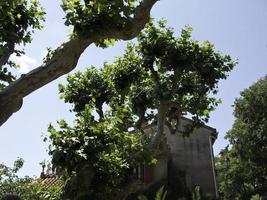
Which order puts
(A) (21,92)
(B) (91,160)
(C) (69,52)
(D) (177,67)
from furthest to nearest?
(D) (177,67), (B) (91,160), (C) (69,52), (A) (21,92)

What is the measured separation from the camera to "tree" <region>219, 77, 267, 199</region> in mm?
35312

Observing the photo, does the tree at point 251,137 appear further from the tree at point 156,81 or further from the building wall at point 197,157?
the tree at point 156,81

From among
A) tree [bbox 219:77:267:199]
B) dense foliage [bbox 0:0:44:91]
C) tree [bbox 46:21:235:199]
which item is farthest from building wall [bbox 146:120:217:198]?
dense foliage [bbox 0:0:44:91]

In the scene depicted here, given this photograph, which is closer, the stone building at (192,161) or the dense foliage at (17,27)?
the dense foliage at (17,27)

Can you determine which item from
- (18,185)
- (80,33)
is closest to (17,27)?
(80,33)

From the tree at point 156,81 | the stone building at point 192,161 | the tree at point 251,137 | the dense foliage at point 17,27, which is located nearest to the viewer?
the dense foliage at point 17,27

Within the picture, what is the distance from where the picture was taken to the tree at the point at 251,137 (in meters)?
35.3

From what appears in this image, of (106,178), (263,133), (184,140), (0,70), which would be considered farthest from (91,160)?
(263,133)

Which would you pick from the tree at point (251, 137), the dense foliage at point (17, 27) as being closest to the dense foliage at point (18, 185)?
the dense foliage at point (17, 27)

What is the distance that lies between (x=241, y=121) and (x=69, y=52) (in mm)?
31087

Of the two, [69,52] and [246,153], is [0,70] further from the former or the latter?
[246,153]

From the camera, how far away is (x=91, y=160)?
1259cm

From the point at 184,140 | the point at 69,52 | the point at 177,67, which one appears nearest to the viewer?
the point at 69,52

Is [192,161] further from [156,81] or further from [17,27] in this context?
[17,27]
